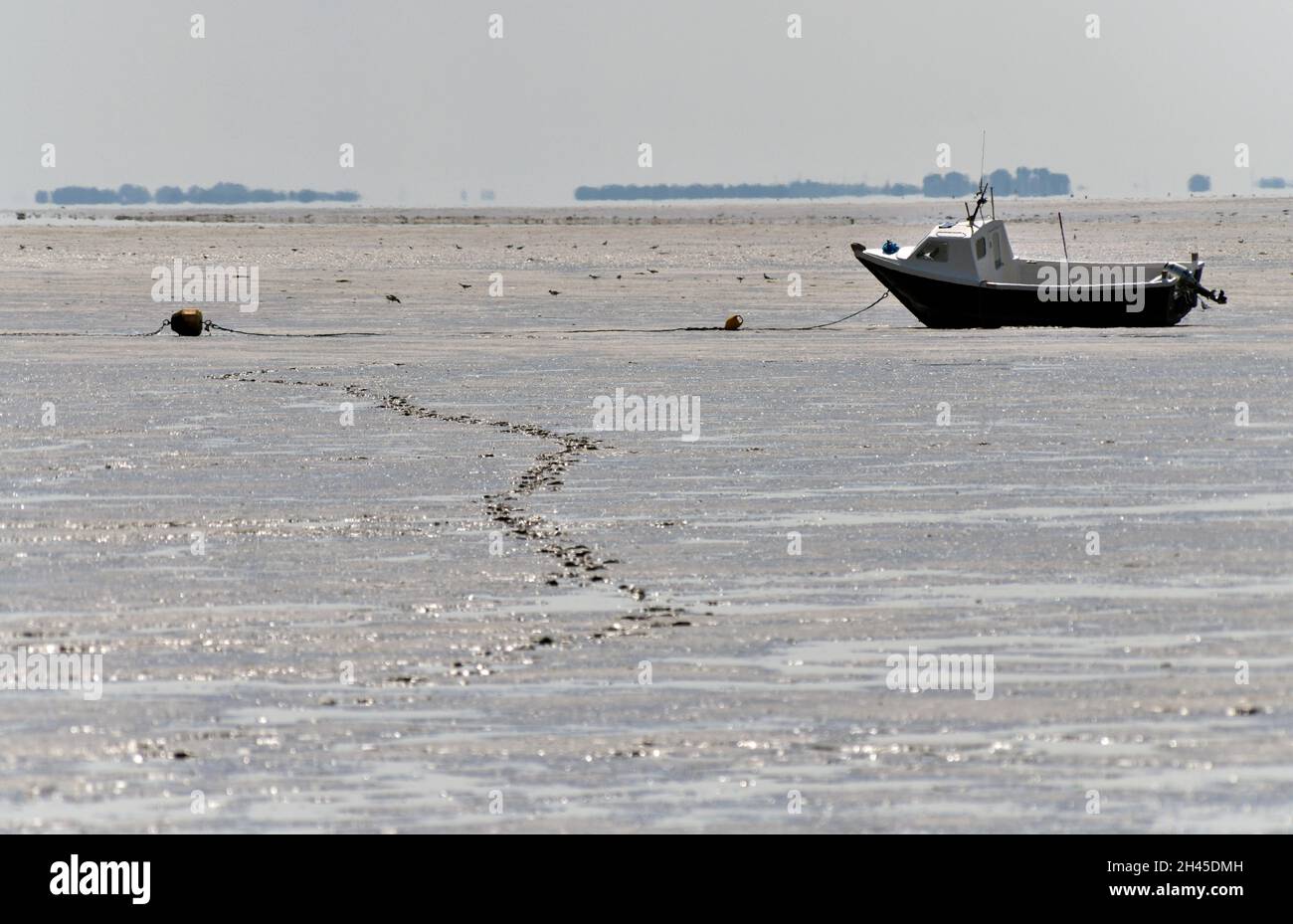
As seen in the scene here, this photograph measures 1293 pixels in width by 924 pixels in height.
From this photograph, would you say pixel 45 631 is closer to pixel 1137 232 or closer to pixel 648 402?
pixel 648 402

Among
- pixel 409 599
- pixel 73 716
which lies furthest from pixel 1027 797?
pixel 409 599

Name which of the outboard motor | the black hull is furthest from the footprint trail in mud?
the outboard motor

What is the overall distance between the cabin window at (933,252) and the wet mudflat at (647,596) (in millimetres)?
14789

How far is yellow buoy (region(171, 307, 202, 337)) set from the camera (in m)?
47.2

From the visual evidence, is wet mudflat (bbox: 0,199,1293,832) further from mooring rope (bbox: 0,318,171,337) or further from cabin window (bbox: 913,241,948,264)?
cabin window (bbox: 913,241,948,264)

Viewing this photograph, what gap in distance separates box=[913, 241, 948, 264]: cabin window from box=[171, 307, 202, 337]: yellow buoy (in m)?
17.5

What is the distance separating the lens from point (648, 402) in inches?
1201

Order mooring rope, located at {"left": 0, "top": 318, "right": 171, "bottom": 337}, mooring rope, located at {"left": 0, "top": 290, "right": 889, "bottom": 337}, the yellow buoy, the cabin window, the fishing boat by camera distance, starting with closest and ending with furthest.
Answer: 1. mooring rope, located at {"left": 0, "top": 318, "right": 171, "bottom": 337}
2. mooring rope, located at {"left": 0, "top": 290, "right": 889, "bottom": 337}
3. the yellow buoy
4. the fishing boat
5. the cabin window

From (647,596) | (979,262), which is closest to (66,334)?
(979,262)

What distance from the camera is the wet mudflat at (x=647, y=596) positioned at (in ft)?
35.7

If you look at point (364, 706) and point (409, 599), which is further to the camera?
point (409, 599)

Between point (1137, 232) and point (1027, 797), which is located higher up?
point (1137, 232)

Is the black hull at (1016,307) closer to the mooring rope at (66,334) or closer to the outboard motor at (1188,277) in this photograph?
the outboard motor at (1188,277)

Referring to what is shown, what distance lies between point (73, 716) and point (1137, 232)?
167 m
